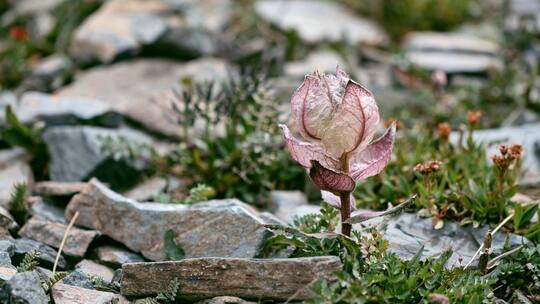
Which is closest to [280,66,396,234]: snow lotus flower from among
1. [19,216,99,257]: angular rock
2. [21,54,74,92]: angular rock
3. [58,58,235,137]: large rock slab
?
[19,216,99,257]: angular rock

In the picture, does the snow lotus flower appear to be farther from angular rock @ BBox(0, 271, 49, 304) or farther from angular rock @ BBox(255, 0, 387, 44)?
angular rock @ BBox(255, 0, 387, 44)

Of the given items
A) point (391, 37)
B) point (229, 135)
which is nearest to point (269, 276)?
point (229, 135)

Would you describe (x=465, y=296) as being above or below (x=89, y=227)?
above

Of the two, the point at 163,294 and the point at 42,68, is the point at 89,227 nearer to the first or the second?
the point at 163,294

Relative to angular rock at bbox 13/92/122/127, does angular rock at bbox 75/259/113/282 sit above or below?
below

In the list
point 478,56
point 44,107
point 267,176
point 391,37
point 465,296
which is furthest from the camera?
point 391,37

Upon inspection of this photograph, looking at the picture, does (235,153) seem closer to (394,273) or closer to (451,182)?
(451,182)

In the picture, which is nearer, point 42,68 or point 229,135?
point 229,135
